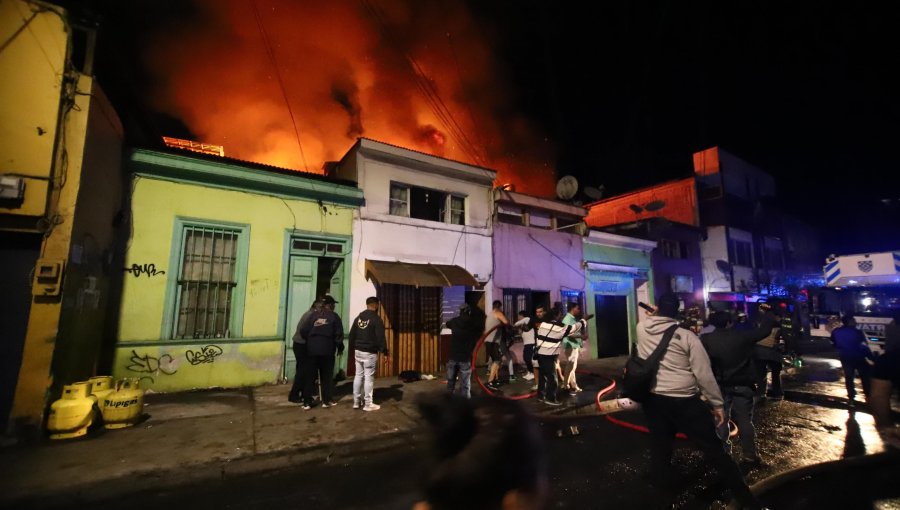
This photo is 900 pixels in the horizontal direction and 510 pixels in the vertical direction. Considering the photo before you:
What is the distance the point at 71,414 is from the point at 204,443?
1.93m

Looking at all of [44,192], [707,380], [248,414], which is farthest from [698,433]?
[44,192]

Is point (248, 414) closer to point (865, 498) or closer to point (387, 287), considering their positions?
point (387, 287)

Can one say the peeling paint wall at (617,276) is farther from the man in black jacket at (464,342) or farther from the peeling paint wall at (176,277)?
the peeling paint wall at (176,277)

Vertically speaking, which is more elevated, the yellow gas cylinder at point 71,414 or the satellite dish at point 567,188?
the satellite dish at point 567,188

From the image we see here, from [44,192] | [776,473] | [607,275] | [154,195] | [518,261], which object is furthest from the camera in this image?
[607,275]

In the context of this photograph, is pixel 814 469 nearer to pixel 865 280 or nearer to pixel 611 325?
pixel 611 325

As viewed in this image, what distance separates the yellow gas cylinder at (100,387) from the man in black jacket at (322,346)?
285 centimetres

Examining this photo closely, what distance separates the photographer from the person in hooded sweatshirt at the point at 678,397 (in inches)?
142

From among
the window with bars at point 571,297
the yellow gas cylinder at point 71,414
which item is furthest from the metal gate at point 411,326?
the yellow gas cylinder at point 71,414

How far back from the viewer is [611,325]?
50.1ft

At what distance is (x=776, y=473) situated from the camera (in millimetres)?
4488

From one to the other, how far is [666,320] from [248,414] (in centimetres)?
658

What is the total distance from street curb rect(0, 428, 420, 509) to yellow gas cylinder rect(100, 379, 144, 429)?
1.84 m

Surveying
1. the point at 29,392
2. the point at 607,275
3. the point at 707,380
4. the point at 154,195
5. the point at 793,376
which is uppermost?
the point at 154,195
